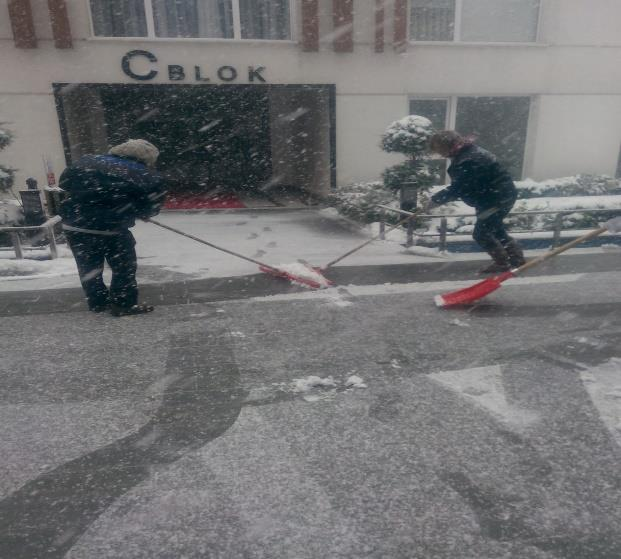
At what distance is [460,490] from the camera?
238 centimetres

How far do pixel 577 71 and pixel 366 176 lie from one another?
6.12m

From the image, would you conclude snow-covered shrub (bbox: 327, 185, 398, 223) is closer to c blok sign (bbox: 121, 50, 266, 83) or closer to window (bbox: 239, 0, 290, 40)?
c blok sign (bbox: 121, 50, 266, 83)

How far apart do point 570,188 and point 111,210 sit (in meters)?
11.3

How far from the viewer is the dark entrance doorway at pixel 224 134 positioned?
13969 millimetres

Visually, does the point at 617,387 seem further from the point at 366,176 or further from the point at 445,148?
the point at 366,176

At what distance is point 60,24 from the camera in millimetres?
10266

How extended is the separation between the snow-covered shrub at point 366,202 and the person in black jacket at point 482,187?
2.94 metres

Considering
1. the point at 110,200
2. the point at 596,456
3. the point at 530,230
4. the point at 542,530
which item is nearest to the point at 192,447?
the point at 542,530

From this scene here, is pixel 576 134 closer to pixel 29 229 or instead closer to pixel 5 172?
pixel 29 229

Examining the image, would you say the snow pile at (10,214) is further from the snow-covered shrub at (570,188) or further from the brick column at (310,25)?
the snow-covered shrub at (570,188)

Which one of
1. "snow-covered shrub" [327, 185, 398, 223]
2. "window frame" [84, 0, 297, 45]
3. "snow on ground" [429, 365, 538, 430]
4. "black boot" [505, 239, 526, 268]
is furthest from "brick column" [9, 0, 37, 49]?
"snow on ground" [429, 365, 538, 430]

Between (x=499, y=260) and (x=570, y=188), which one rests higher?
(x=499, y=260)

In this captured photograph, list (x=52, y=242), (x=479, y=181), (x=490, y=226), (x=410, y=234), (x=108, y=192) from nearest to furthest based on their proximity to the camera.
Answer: (x=108, y=192) < (x=479, y=181) < (x=490, y=226) < (x=52, y=242) < (x=410, y=234)

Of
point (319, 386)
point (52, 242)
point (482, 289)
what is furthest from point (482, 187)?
point (52, 242)
